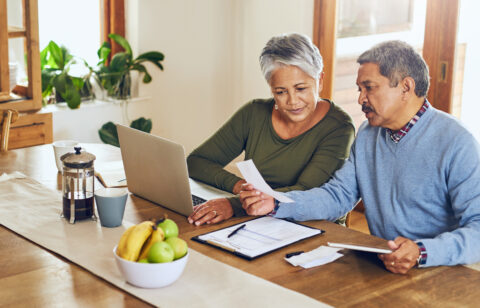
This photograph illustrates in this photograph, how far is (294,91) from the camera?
2.40m

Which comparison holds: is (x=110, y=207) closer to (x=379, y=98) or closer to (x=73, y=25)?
(x=379, y=98)

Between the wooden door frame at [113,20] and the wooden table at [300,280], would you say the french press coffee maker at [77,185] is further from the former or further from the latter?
the wooden door frame at [113,20]

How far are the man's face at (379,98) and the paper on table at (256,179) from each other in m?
0.38

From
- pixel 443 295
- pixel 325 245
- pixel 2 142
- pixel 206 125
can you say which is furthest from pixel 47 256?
pixel 206 125

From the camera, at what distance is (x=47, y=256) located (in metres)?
1.72

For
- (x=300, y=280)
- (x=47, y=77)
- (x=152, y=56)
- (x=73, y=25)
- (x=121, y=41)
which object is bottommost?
(x=300, y=280)

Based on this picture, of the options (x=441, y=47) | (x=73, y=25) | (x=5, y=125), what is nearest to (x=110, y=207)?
(x=5, y=125)

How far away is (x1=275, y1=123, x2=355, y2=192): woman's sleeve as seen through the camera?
228 centimetres

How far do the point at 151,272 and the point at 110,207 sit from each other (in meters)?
0.48

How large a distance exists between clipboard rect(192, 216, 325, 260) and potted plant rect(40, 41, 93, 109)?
2.63m

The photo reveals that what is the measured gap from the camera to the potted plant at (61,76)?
425 cm

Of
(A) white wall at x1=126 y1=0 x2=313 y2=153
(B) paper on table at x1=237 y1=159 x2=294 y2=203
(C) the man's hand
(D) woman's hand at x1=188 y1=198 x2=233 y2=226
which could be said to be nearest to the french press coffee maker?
(D) woman's hand at x1=188 y1=198 x2=233 y2=226

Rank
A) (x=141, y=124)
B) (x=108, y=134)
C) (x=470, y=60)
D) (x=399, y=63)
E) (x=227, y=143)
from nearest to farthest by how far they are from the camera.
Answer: (x=399, y=63) → (x=227, y=143) → (x=470, y=60) → (x=108, y=134) → (x=141, y=124)

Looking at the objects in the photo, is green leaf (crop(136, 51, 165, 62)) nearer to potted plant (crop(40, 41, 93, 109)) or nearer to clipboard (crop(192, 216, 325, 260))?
potted plant (crop(40, 41, 93, 109))
